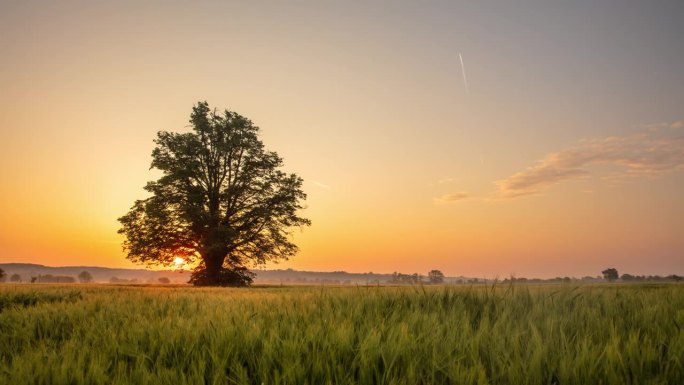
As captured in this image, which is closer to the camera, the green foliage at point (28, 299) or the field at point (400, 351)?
the field at point (400, 351)

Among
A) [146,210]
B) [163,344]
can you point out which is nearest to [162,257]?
[146,210]

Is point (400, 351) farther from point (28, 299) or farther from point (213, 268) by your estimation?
point (213, 268)

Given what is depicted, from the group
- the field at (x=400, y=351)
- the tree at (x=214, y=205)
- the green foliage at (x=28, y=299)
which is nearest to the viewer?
the field at (x=400, y=351)

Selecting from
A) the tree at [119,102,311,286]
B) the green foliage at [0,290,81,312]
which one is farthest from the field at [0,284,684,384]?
the tree at [119,102,311,286]

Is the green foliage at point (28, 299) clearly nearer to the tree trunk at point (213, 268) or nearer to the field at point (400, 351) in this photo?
the field at point (400, 351)

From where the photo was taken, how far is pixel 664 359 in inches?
103

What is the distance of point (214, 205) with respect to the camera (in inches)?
1323

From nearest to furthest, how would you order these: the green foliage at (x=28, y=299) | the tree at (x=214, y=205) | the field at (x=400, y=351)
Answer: the field at (x=400, y=351)
the green foliage at (x=28, y=299)
the tree at (x=214, y=205)

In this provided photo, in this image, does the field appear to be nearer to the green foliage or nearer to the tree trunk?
the green foliage

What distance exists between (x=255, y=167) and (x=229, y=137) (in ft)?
10.8

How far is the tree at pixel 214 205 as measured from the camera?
104 feet

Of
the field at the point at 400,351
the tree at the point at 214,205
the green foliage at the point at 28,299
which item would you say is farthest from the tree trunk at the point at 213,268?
the field at the point at 400,351

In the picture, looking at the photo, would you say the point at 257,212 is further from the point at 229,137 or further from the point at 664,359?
the point at 664,359

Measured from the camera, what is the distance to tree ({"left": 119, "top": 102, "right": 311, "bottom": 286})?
31.5 meters
